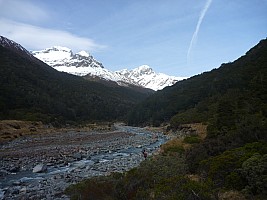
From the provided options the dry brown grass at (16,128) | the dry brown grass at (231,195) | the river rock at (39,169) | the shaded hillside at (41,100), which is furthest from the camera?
the shaded hillside at (41,100)

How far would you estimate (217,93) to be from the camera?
2753 inches

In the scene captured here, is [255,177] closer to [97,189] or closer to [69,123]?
[97,189]

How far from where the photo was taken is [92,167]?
2275 cm

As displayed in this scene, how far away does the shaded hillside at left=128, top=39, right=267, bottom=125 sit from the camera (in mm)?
47453

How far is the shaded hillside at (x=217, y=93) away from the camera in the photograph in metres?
47.5

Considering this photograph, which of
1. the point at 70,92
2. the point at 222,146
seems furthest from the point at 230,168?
the point at 70,92

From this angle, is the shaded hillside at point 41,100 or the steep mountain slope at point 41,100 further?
the steep mountain slope at point 41,100

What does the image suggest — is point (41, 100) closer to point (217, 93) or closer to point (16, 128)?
point (16, 128)

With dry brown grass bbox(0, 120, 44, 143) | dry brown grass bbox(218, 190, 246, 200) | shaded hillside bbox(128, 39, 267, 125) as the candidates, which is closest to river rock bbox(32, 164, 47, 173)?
dry brown grass bbox(218, 190, 246, 200)

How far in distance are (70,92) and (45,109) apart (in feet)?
129

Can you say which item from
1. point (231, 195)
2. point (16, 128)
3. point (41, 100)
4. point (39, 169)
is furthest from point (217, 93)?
point (231, 195)

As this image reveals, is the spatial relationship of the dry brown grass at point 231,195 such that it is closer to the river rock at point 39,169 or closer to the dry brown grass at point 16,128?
the river rock at point 39,169

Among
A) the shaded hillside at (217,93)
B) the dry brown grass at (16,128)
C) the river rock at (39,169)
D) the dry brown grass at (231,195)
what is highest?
the shaded hillside at (217,93)

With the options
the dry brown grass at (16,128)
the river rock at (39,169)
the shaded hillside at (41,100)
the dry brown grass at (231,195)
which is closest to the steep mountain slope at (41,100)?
the shaded hillside at (41,100)
